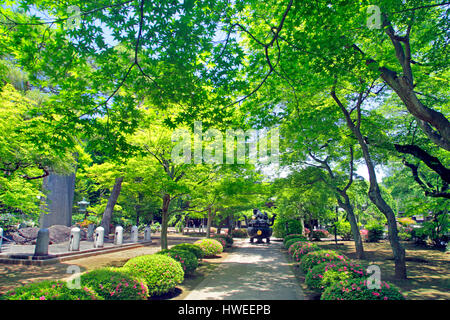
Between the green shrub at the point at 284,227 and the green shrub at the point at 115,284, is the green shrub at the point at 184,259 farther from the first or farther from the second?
the green shrub at the point at 284,227

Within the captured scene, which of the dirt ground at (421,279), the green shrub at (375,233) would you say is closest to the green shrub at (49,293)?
the dirt ground at (421,279)

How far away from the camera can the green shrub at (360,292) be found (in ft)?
17.4

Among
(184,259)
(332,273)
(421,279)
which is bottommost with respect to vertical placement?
(421,279)

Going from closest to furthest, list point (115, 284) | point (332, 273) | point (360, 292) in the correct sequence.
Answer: point (360, 292) → point (115, 284) → point (332, 273)

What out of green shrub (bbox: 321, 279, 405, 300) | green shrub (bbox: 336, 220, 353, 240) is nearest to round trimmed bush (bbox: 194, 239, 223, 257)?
green shrub (bbox: 321, 279, 405, 300)

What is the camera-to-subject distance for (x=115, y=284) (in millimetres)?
6062

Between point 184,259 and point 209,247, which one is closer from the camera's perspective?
point 184,259

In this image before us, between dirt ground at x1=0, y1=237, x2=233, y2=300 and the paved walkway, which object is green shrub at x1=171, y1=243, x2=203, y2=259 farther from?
the paved walkway

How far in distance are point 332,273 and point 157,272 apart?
530 centimetres

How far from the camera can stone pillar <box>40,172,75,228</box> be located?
23.6 meters

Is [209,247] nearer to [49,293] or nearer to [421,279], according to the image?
[421,279]

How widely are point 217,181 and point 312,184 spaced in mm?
6774

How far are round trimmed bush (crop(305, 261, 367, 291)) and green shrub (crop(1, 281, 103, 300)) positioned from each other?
6130 millimetres

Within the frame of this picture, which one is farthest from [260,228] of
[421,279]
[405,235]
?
[421,279]
